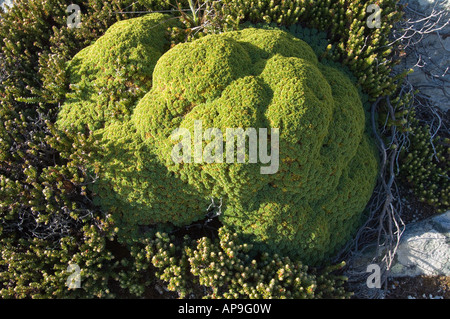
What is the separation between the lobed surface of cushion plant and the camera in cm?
357

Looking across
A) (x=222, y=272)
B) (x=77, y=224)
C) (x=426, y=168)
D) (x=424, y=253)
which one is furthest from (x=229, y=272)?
(x=426, y=168)

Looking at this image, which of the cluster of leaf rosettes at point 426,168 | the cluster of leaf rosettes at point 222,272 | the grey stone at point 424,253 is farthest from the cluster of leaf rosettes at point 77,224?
the grey stone at point 424,253

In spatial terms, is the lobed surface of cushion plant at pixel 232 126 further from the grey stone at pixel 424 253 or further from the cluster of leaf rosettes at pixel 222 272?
the grey stone at pixel 424 253

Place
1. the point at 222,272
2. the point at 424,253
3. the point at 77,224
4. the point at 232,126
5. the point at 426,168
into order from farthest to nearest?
the point at 426,168, the point at 424,253, the point at 77,224, the point at 222,272, the point at 232,126

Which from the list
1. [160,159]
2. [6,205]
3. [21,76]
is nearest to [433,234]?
[160,159]

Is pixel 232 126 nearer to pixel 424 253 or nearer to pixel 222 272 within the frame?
pixel 222 272

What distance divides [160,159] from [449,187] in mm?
4582

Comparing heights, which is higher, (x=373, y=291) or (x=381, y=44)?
(x=381, y=44)

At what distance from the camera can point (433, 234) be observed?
175 inches

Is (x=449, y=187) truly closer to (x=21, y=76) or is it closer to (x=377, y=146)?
(x=377, y=146)

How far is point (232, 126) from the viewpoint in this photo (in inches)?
136

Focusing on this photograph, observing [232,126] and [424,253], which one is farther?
[424,253]

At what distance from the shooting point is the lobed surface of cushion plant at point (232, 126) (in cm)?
357

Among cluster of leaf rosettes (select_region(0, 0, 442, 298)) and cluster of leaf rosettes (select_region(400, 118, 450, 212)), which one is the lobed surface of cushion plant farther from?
cluster of leaf rosettes (select_region(400, 118, 450, 212))
